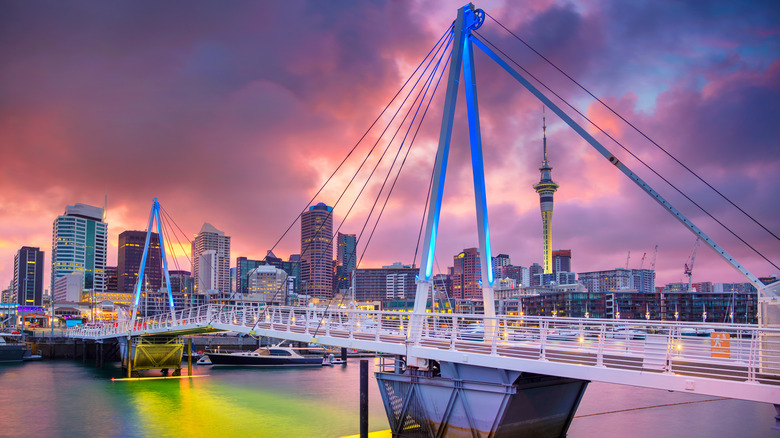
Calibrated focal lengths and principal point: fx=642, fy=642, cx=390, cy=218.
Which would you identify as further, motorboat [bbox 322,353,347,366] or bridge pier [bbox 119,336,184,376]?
motorboat [bbox 322,353,347,366]

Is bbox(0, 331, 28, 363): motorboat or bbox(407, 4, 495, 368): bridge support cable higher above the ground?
bbox(407, 4, 495, 368): bridge support cable

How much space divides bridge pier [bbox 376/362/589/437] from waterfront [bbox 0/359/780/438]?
865 cm

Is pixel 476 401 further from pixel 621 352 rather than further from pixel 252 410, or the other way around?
pixel 252 410

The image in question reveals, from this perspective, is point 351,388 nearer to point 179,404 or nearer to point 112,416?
point 179,404

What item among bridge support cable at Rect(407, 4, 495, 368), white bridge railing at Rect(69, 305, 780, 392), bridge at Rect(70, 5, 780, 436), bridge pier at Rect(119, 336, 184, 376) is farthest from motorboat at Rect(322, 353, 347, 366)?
bridge support cable at Rect(407, 4, 495, 368)

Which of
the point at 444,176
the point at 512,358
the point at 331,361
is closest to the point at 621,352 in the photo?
the point at 512,358

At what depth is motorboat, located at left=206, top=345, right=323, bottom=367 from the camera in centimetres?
8275

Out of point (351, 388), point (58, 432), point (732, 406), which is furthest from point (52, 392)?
point (732, 406)

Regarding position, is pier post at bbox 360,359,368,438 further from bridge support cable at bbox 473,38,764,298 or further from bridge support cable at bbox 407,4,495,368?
bridge support cable at bbox 473,38,764,298

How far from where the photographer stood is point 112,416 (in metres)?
40.5

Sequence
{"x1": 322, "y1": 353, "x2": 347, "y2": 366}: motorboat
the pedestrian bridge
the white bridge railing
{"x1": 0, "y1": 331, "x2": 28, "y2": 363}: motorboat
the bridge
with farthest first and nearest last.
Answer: {"x1": 322, "y1": 353, "x2": 347, "y2": 366}: motorboat
{"x1": 0, "y1": 331, "x2": 28, "y2": 363}: motorboat
the bridge
the white bridge railing
the pedestrian bridge

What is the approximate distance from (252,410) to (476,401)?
24.3 meters

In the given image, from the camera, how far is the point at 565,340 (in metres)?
27.5

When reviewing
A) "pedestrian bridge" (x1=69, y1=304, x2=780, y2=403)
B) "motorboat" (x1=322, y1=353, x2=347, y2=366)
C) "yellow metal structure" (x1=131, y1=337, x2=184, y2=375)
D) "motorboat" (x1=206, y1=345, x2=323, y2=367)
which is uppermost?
"pedestrian bridge" (x1=69, y1=304, x2=780, y2=403)
